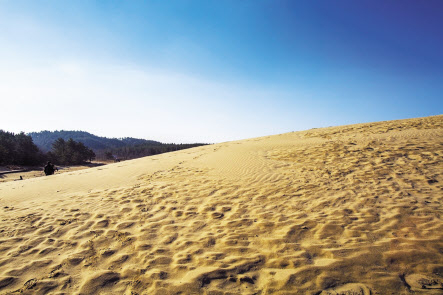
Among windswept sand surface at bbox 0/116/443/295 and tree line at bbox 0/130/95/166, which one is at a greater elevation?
tree line at bbox 0/130/95/166

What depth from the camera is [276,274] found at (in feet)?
9.02

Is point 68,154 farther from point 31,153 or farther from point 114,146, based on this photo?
point 114,146

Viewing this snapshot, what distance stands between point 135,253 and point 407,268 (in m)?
4.05

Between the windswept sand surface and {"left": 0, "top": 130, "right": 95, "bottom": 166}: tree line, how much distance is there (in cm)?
4209

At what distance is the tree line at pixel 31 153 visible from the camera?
36.5 meters

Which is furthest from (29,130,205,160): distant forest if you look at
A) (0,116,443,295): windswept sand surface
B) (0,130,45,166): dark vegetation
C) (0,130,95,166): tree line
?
(0,116,443,295): windswept sand surface

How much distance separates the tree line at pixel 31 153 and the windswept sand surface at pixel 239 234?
4209 cm

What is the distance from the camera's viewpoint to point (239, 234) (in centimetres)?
384

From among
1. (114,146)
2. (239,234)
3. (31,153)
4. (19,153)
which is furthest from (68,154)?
(114,146)

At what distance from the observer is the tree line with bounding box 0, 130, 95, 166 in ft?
120

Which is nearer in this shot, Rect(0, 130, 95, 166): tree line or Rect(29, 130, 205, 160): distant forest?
Rect(0, 130, 95, 166): tree line

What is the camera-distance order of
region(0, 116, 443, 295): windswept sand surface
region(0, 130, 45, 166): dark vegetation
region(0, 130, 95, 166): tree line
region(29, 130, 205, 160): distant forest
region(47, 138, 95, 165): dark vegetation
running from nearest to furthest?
region(0, 116, 443, 295): windswept sand surface < region(0, 130, 45, 166): dark vegetation < region(0, 130, 95, 166): tree line < region(47, 138, 95, 165): dark vegetation < region(29, 130, 205, 160): distant forest

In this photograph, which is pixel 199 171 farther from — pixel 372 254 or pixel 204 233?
pixel 372 254

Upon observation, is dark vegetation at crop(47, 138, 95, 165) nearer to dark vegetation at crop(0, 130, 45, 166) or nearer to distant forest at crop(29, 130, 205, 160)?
dark vegetation at crop(0, 130, 45, 166)
